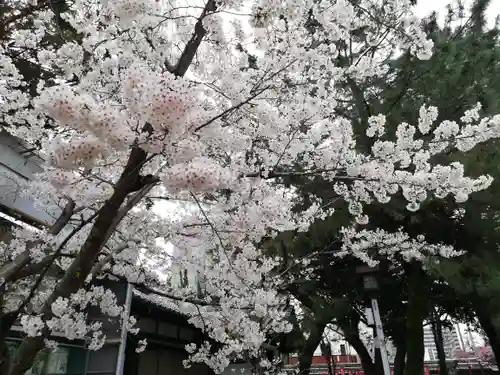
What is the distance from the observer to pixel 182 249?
5.37 meters

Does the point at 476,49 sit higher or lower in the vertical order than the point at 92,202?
higher

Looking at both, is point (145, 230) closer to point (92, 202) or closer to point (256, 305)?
point (92, 202)

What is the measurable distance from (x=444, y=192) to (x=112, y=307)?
4792 mm

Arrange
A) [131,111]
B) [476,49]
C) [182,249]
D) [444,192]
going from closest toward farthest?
[131,111] < [444,192] < [182,249] < [476,49]

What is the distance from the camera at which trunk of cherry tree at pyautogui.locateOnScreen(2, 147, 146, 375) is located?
8.57 ft

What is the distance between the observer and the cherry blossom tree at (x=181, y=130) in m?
2.37

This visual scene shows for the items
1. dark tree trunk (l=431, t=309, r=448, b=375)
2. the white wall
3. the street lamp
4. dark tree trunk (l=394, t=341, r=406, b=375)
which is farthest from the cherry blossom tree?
dark tree trunk (l=431, t=309, r=448, b=375)

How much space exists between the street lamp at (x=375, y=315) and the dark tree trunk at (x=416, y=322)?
1.58 meters

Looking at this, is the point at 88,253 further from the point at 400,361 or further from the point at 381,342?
the point at 400,361

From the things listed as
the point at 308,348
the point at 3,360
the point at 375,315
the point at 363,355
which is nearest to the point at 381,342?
the point at 375,315

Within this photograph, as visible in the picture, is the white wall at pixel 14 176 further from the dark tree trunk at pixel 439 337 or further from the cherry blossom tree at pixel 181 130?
the dark tree trunk at pixel 439 337

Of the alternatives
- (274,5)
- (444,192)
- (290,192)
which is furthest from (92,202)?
(290,192)

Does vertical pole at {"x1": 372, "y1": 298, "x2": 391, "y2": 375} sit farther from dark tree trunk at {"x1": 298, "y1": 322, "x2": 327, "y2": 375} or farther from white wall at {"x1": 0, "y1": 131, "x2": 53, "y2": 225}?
white wall at {"x1": 0, "y1": 131, "x2": 53, "y2": 225}

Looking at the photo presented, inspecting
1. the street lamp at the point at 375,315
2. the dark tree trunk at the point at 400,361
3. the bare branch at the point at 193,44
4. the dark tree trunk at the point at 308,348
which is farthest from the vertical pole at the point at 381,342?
the dark tree trunk at the point at 400,361
